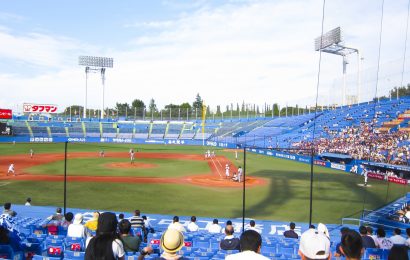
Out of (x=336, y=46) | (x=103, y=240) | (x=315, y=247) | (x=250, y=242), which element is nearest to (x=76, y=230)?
(x=103, y=240)

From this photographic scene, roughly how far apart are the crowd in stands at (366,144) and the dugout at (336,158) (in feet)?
1.98

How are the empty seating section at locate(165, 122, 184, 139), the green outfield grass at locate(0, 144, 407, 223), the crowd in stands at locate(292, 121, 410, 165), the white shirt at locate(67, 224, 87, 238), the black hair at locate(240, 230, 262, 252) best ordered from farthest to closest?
the empty seating section at locate(165, 122, 184, 139)
the crowd in stands at locate(292, 121, 410, 165)
the green outfield grass at locate(0, 144, 407, 223)
the white shirt at locate(67, 224, 87, 238)
the black hair at locate(240, 230, 262, 252)

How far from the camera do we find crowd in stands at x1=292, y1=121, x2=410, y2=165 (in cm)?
3019

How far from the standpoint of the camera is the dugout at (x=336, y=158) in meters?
35.7

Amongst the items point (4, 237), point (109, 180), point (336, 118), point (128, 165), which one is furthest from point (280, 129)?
point (4, 237)

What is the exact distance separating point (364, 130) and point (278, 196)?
23058 millimetres

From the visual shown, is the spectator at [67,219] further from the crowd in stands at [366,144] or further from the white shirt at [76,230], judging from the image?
the crowd in stands at [366,144]

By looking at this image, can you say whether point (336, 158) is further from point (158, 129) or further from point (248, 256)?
point (158, 129)

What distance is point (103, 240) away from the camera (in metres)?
3.85

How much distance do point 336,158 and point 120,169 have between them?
2339cm

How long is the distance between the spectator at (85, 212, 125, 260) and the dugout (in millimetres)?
35366

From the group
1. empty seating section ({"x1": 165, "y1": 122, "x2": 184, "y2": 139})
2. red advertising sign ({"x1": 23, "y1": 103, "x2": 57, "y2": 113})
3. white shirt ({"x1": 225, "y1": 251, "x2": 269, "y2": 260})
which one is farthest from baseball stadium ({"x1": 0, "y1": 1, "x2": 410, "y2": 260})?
empty seating section ({"x1": 165, "y1": 122, "x2": 184, "y2": 139})

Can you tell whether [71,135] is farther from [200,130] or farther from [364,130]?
[364,130]

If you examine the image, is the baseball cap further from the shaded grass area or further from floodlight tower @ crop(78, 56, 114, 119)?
floodlight tower @ crop(78, 56, 114, 119)
